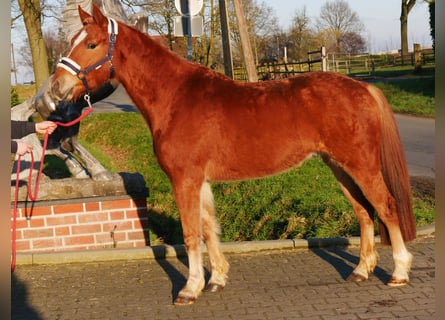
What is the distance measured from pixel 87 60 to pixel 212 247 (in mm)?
2091

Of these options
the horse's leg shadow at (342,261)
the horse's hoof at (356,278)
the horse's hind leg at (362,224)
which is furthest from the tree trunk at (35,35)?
the horse's hoof at (356,278)

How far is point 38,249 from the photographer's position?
660cm

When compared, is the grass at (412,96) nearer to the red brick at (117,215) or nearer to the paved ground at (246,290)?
the paved ground at (246,290)

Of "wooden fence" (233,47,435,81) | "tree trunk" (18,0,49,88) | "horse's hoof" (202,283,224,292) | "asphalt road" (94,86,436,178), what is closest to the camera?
"horse's hoof" (202,283,224,292)

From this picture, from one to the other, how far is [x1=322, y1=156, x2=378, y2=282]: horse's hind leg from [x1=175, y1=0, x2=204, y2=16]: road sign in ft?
12.9

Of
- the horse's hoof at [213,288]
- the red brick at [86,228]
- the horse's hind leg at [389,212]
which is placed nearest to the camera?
the horse's hind leg at [389,212]

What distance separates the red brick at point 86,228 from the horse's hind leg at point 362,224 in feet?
9.52

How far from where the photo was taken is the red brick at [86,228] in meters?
6.65

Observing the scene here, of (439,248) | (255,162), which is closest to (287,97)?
(255,162)

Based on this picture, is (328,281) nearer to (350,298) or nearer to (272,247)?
(350,298)

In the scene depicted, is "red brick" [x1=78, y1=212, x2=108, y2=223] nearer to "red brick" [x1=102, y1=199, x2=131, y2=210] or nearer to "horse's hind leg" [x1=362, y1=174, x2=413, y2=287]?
"red brick" [x1=102, y1=199, x2=131, y2=210]

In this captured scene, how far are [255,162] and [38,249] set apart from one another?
306 centimetres

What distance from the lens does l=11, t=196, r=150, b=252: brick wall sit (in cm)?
657

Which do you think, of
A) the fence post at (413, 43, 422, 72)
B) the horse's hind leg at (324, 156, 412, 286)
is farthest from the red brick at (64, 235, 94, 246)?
the fence post at (413, 43, 422, 72)
